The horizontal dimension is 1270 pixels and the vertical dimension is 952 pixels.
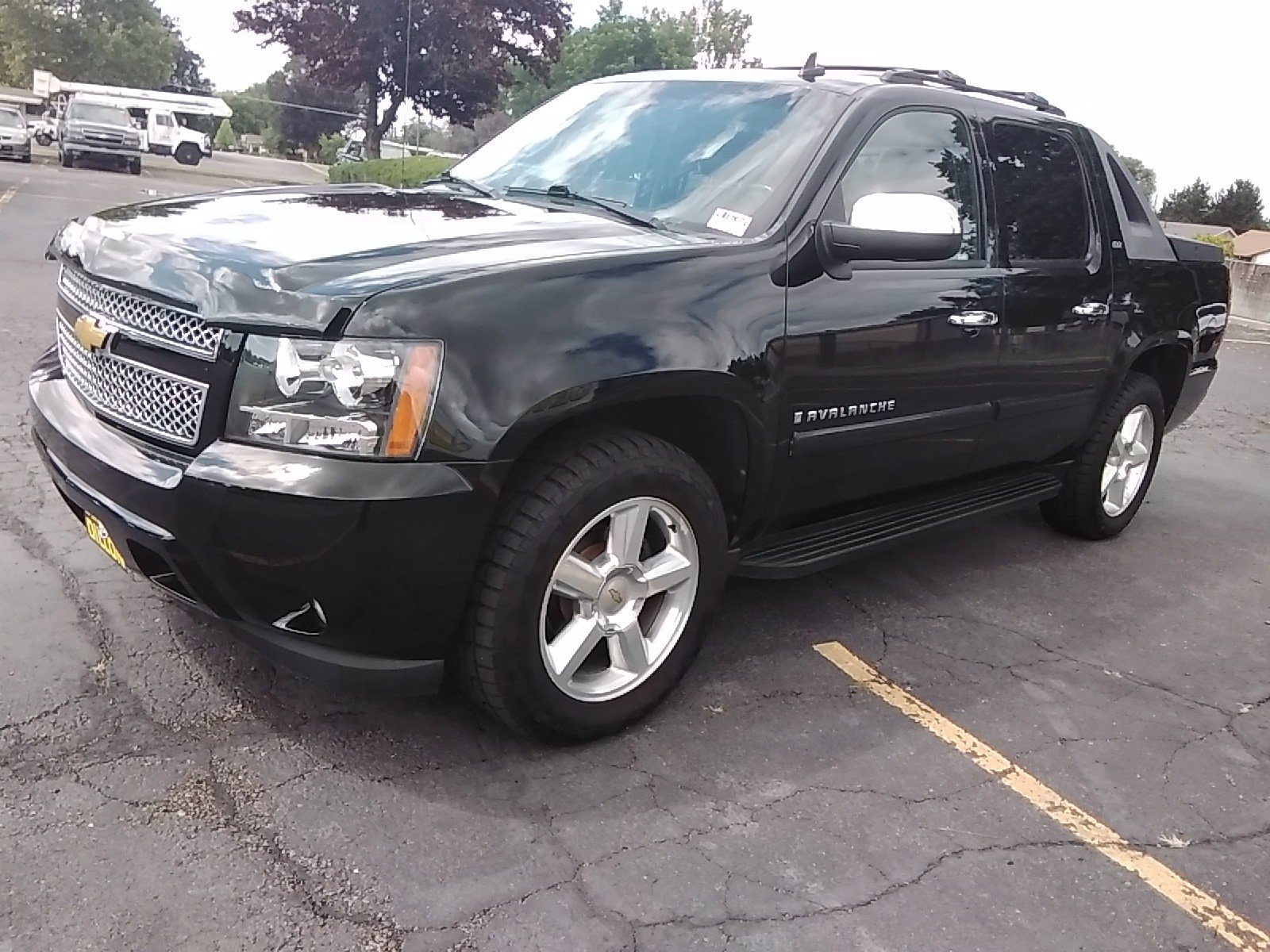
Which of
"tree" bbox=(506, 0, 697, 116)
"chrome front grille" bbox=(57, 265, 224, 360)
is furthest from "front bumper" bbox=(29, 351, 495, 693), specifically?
"tree" bbox=(506, 0, 697, 116)

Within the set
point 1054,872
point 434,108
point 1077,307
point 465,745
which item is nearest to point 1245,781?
point 1054,872

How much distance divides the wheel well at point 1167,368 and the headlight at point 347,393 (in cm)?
374

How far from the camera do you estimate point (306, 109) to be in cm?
5397

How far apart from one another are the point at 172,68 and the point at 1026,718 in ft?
239

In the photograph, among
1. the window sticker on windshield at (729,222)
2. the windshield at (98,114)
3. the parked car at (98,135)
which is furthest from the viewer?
the windshield at (98,114)

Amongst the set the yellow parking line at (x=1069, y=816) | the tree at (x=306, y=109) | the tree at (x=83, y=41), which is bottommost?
the yellow parking line at (x=1069, y=816)

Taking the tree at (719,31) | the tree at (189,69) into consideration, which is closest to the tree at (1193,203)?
the tree at (719,31)

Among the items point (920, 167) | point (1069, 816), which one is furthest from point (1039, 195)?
point (1069, 816)

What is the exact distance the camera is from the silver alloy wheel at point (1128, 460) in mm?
5105

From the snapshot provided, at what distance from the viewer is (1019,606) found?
14.5 ft

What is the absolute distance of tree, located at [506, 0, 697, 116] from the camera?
5531 cm

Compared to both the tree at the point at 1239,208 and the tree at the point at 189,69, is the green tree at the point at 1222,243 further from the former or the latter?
the tree at the point at 189,69

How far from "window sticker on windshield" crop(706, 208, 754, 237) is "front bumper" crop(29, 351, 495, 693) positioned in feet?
3.89

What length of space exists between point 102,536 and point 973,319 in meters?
2.78
